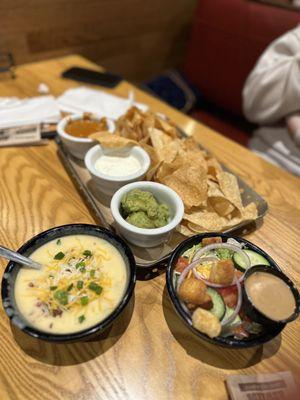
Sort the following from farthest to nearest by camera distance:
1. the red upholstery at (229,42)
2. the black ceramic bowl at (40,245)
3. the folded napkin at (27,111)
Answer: the red upholstery at (229,42), the folded napkin at (27,111), the black ceramic bowl at (40,245)

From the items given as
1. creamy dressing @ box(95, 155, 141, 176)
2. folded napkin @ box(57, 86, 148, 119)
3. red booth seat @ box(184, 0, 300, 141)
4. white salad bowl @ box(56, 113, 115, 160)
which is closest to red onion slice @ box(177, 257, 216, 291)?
creamy dressing @ box(95, 155, 141, 176)

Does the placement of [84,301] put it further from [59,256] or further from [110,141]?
[110,141]

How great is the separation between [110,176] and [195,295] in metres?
0.61

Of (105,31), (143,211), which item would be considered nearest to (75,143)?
(143,211)

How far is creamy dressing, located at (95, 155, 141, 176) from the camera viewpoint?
1.40 meters

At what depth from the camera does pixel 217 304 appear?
0.93m

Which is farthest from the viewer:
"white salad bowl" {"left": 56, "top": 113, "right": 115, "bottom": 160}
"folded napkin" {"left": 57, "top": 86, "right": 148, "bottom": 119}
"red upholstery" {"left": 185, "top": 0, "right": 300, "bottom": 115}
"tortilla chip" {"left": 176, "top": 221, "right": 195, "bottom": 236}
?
"red upholstery" {"left": 185, "top": 0, "right": 300, "bottom": 115}

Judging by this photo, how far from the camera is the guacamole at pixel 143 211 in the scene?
3.70ft

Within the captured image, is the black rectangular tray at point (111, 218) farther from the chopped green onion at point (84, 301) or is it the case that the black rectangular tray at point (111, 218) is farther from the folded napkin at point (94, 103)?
the folded napkin at point (94, 103)

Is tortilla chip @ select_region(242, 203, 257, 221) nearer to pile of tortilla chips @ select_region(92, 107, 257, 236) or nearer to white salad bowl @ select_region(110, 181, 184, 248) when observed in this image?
pile of tortilla chips @ select_region(92, 107, 257, 236)

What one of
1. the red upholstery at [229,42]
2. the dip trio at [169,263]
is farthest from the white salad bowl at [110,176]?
the red upholstery at [229,42]

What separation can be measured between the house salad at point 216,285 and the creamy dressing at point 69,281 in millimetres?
197

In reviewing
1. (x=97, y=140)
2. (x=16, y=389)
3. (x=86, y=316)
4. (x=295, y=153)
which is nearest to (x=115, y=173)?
(x=97, y=140)

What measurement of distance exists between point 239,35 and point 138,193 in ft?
6.92
